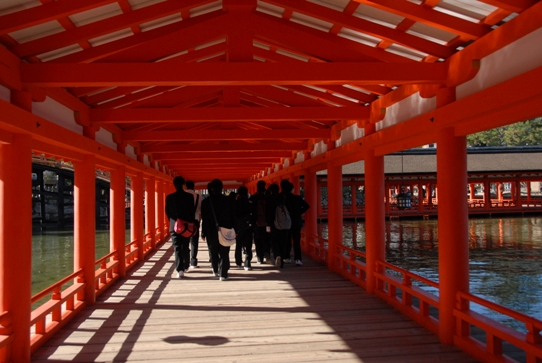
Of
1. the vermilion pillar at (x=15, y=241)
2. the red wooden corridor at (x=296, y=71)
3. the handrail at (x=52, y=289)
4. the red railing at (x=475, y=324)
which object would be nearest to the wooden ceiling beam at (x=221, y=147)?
the red wooden corridor at (x=296, y=71)

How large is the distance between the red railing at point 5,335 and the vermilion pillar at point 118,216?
464cm

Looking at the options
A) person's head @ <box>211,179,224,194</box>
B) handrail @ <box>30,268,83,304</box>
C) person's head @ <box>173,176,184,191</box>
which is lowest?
handrail @ <box>30,268,83,304</box>

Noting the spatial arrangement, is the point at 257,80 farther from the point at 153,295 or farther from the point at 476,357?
the point at 153,295

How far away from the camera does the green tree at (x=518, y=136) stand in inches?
2087

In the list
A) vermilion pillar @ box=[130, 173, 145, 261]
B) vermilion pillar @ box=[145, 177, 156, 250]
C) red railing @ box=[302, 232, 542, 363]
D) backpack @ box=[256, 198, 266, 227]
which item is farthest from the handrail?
vermilion pillar @ box=[145, 177, 156, 250]

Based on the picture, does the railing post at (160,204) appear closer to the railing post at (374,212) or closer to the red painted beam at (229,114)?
the red painted beam at (229,114)

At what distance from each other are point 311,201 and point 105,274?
502cm

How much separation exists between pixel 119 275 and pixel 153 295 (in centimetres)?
187

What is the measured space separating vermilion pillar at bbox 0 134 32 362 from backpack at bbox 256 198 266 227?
5.54 meters

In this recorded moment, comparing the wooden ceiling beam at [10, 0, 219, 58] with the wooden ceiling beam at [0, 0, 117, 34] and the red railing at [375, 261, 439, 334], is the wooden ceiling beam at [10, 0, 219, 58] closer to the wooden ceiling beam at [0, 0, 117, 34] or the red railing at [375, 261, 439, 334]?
the wooden ceiling beam at [0, 0, 117, 34]

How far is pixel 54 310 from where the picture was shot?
535cm

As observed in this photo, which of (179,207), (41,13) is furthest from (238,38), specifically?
(179,207)

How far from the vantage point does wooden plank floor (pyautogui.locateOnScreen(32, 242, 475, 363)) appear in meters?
4.50

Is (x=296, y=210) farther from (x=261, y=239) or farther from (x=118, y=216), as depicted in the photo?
(x=118, y=216)
